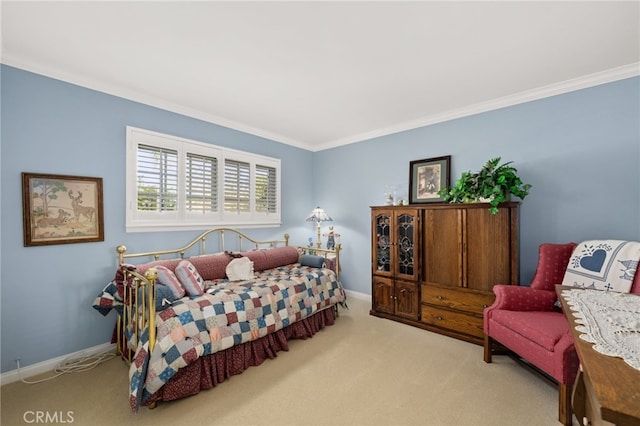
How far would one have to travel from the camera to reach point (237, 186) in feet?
12.2

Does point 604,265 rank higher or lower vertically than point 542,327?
higher

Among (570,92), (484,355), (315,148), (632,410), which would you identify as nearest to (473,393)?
(484,355)

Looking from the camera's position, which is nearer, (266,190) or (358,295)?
(266,190)

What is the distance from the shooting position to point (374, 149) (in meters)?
4.12

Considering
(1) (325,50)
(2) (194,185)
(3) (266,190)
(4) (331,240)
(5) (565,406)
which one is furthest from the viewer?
(4) (331,240)

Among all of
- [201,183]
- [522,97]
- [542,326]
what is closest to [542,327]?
[542,326]

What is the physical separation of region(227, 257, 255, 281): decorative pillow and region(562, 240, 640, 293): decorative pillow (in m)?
3.03

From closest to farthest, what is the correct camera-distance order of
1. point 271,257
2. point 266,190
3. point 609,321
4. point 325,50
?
point 609,321
point 325,50
point 271,257
point 266,190

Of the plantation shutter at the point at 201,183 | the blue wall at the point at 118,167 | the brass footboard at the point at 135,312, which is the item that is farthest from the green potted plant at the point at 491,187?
the brass footboard at the point at 135,312

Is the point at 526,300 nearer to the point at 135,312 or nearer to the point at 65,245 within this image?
the point at 135,312

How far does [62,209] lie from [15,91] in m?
0.99

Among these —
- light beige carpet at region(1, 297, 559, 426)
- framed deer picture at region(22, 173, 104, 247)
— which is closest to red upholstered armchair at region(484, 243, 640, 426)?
light beige carpet at region(1, 297, 559, 426)

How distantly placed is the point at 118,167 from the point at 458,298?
3.76 m

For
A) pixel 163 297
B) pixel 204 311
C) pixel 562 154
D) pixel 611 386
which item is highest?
pixel 562 154
